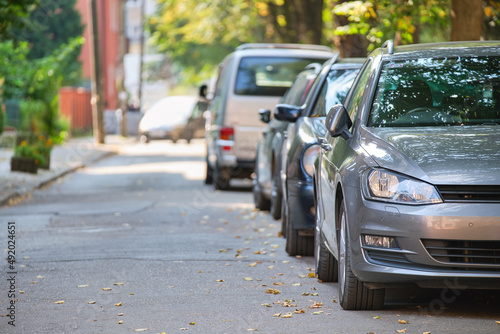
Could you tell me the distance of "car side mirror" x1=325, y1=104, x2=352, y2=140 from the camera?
6.91m

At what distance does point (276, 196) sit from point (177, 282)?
168 inches

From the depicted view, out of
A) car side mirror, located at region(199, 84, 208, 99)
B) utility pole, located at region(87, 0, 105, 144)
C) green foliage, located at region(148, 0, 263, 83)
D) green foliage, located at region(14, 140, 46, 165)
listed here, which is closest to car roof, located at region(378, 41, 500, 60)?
car side mirror, located at region(199, 84, 208, 99)

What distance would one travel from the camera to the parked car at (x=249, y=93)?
51.0 feet

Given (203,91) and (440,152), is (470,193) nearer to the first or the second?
(440,152)

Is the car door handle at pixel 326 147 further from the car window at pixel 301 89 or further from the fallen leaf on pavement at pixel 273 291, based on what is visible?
the car window at pixel 301 89

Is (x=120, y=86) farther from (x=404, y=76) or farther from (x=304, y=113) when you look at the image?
(x=404, y=76)

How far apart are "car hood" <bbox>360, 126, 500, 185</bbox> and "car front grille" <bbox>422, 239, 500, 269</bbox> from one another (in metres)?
0.36

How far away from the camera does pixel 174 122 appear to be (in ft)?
103

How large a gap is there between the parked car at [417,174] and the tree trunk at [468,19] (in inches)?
219

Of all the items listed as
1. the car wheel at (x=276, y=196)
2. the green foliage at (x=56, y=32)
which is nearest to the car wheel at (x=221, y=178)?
the car wheel at (x=276, y=196)

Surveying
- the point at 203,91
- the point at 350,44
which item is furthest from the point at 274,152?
the point at 350,44

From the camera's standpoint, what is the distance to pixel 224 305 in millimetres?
6918

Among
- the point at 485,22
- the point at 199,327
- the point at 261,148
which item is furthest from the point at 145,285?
the point at 485,22

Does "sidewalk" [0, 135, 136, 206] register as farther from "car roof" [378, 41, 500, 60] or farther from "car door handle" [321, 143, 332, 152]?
"car roof" [378, 41, 500, 60]
